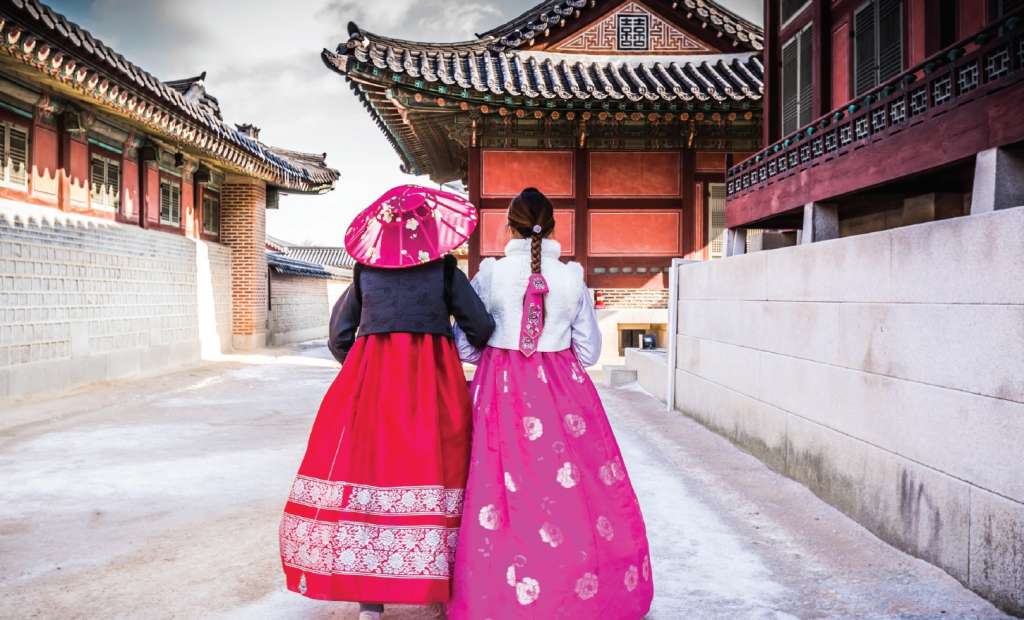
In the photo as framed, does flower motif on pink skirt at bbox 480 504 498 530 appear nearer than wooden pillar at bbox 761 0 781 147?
Yes

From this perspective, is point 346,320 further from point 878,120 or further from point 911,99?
point 878,120

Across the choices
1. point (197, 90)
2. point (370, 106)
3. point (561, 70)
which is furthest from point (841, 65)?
point (197, 90)

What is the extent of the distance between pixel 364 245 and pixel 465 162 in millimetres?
11496

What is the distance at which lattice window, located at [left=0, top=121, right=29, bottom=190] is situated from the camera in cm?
876

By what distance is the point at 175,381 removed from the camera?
11.4 meters

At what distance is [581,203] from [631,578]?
964cm

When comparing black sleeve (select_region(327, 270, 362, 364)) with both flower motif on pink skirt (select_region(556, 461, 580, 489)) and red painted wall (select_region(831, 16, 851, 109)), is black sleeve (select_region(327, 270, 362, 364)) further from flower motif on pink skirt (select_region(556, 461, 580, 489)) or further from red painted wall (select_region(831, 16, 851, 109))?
red painted wall (select_region(831, 16, 851, 109))

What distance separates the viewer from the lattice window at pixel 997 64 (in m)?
3.86

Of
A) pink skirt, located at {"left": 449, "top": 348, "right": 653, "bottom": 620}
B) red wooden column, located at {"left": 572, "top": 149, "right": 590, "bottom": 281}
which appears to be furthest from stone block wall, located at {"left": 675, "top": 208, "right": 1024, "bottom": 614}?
red wooden column, located at {"left": 572, "top": 149, "right": 590, "bottom": 281}

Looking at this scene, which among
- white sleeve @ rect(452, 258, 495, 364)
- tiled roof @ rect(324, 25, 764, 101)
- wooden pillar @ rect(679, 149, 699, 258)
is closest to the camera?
white sleeve @ rect(452, 258, 495, 364)

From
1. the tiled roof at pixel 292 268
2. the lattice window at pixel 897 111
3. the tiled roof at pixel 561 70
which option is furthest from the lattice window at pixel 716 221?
the tiled roof at pixel 292 268

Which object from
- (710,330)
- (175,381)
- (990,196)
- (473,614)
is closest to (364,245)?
(473,614)

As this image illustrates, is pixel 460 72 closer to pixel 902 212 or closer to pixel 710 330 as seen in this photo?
pixel 710 330

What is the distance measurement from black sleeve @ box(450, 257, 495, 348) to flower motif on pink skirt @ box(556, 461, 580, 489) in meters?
0.56
